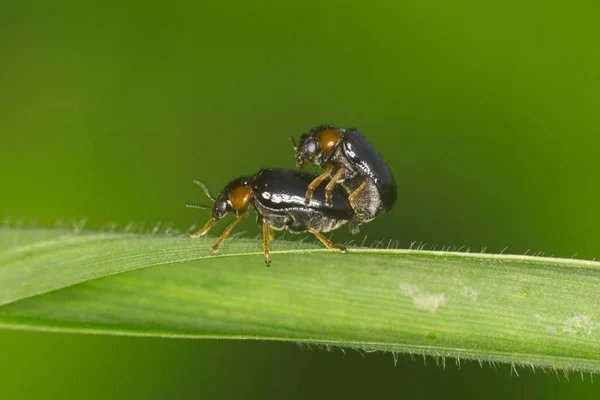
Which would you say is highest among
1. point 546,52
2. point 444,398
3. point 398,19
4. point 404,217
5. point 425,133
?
point 398,19

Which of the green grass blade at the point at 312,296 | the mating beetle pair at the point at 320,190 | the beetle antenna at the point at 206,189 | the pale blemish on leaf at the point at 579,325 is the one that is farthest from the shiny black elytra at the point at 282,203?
the pale blemish on leaf at the point at 579,325

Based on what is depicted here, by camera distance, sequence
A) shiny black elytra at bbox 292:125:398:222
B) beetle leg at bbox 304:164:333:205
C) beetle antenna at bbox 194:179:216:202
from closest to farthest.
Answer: beetle leg at bbox 304:164:333:205
shiny black elytra at bbox 292:125:398:222
beetle antenna at bbox 194:179:216:202

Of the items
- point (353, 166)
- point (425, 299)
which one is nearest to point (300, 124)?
point (353, 166)

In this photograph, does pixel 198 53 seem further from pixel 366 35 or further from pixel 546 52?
pixel 546 52

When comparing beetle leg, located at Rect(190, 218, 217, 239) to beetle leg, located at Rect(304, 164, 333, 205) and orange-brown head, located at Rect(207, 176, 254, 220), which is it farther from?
beetle leg, located at Rect(304, 164, 333, 205)

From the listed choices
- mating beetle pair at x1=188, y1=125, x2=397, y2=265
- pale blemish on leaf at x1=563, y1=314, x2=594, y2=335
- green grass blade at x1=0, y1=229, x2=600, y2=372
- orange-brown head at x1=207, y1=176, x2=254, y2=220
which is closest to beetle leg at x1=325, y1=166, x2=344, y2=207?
mating beetle pair at x1=188, y1=125, x2=397, y2=265

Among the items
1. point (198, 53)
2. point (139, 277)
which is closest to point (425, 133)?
point (198, 53)

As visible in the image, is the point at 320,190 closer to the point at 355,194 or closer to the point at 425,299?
the point at 355,194

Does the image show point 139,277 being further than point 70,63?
No
